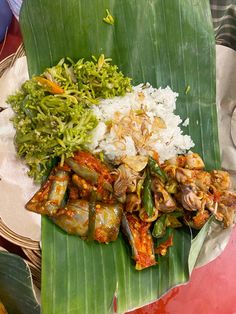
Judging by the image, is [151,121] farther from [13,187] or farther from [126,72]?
[13,187]

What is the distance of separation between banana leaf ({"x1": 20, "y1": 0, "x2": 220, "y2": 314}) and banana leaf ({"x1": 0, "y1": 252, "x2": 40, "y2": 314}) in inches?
9.4

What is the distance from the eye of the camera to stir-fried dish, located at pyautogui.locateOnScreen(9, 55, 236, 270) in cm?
238

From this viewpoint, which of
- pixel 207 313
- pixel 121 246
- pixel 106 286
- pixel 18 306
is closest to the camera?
pixel 18 306

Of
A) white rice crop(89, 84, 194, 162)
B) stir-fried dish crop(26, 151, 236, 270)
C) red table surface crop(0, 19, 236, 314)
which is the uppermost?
white rice crop(89, 84, 194, 162)

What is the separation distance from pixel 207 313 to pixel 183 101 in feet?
4.48

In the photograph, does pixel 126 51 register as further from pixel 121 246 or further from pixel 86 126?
pixel 121 246

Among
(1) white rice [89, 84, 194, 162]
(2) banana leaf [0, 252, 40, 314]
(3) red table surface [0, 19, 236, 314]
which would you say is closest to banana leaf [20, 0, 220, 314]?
(1) white rice [89, 84, 194, 162]

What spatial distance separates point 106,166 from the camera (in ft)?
8.20

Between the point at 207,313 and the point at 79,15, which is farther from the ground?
the point at 79,15

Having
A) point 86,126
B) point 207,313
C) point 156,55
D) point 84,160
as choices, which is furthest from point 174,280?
point 156,55

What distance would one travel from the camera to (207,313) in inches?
111

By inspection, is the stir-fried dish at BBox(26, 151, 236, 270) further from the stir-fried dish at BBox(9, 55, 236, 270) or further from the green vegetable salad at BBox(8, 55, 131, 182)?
the green vegetable salad at BBox(8, 55, 131, 182)

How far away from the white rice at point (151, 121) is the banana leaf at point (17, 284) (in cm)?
80

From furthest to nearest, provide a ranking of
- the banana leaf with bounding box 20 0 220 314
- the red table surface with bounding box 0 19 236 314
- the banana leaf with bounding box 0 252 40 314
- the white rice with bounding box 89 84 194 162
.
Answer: the red table surface with bounding box 0 19 236 314 < the white rice with bounding box 89 84 194 162 < the banana leaf with bounding box 20 0 220 314 < the banana leaf with bounding box 0 252 40 314
